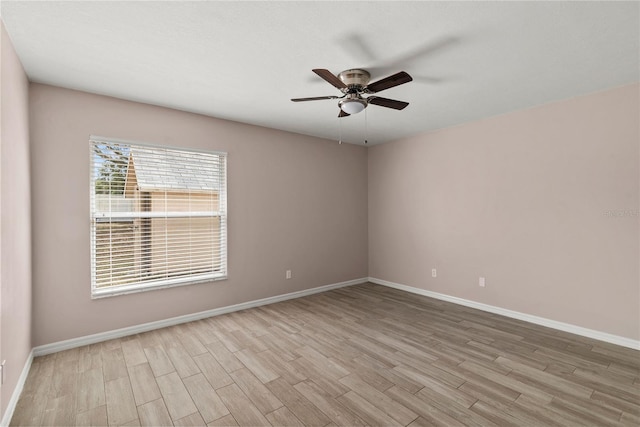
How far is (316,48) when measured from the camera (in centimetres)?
229

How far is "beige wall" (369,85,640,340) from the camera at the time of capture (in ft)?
10.0

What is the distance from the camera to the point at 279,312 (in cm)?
404

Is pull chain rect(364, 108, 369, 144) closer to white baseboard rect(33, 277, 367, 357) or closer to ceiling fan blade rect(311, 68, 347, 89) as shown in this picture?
ceiling fan blade rect(311, 68, 347, 89)

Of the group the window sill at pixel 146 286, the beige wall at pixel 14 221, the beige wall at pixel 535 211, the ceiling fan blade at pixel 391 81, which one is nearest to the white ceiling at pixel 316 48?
the ceiling fan blade at pixel 391 81

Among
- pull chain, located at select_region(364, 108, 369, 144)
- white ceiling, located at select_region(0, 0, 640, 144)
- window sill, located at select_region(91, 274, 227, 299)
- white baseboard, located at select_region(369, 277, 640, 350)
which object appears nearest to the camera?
white ceiling, located at select_region(0, 0, 640, 144)

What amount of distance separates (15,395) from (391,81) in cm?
356

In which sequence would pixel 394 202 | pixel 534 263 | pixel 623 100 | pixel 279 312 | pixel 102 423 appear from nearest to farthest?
pixel 102 423, pixel 623 100, pixel 534 263, pixel 279 312, pixel 394 202

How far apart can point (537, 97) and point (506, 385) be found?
9.46 feet

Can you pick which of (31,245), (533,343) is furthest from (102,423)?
(533,343)

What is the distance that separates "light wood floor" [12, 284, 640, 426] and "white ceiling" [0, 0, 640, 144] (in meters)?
2.55

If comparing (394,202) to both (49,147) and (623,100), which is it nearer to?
(623,100)

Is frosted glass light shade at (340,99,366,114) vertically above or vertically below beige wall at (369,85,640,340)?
above

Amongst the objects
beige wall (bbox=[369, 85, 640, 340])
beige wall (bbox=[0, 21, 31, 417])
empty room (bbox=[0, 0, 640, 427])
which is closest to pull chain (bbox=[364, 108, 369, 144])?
empty room (bbox=[0, 0, 640, 427])

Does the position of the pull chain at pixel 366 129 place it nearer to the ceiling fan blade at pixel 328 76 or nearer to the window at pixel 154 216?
the ceiling fan blade at pixel 328 76
